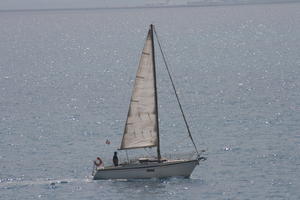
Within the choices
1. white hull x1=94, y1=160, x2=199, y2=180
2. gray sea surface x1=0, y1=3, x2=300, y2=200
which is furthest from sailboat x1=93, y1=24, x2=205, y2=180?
gray sea surface x1=0, y1=3, x2=300, y2=200

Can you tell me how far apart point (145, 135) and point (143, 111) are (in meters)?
2.01

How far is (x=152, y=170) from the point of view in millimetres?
88438

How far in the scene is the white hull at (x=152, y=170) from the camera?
290 feet

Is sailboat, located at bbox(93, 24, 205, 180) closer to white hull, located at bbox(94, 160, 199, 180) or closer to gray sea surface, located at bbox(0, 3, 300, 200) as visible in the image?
white hull, located at bbox(94, 160, 199, 180)

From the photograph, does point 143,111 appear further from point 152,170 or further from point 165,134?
point 165,134

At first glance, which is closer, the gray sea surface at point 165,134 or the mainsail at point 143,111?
the gray sea surface at point 165,134

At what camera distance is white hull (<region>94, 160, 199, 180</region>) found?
8831cm

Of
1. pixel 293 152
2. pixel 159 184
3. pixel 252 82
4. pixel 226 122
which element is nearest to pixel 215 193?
pixel 159 184

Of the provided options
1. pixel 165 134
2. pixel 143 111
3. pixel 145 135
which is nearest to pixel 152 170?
pixel 145 135

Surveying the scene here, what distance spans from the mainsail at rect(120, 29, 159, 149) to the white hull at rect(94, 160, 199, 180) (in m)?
2.11

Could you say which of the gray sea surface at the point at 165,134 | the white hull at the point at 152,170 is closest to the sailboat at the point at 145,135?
the white hull at the point at 152,170

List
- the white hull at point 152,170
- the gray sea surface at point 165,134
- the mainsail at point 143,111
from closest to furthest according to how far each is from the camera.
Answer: the gray sea surface at point 165,134 → the mainsail at point 143,111 → the white hull at point 152,170

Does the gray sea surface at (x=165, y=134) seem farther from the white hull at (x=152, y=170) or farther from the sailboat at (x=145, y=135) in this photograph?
the sailboat at (x=145, y=135)

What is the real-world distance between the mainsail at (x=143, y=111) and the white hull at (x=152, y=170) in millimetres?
2112
